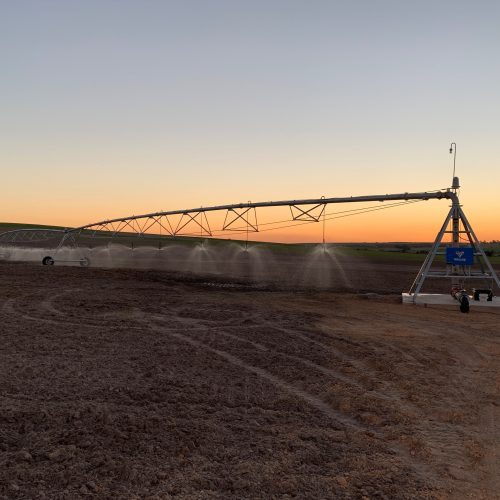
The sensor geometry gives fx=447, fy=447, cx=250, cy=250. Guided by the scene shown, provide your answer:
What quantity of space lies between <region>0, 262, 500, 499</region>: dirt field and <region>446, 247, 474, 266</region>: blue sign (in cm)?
611

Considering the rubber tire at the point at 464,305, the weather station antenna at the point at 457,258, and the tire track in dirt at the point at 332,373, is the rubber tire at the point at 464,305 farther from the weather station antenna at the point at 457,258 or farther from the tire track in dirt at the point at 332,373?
the tire track in dirt at the point at 332,373

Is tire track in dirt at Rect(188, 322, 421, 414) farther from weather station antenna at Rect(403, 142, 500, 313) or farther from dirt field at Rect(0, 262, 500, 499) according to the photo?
weather station antenna at Rect(403, 142, 500, 313)

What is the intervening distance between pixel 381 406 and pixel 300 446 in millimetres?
2363

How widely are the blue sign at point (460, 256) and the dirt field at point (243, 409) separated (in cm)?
611

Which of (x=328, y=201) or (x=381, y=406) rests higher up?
(x=328, y=201)

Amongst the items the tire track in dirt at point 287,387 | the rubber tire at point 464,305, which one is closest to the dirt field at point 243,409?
the tire track in dirt at point 287,387

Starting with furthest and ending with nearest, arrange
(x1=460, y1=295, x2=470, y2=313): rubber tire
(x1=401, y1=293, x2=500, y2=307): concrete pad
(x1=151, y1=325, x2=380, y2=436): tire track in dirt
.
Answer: (x1=401, y1=293, x2=500, y2=307): concrete pad
(x1=460, y1=295, x2=470, y2=313): rubber tire
(x1=151, y1=325, x2=380, y2=436): tire track in dirt

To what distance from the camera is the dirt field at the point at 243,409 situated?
556 centimetres

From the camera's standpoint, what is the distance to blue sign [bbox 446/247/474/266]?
2119cm

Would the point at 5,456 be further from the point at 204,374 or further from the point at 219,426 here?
the point at 204,374

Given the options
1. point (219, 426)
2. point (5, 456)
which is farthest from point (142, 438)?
point (5, 456)

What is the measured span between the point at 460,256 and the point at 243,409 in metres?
17.0

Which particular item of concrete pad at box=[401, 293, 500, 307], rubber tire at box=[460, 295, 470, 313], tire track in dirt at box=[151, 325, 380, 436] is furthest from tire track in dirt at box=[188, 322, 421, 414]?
concrete pad at box=[401, 293, 500, 307]

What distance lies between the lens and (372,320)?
17.4 meters
